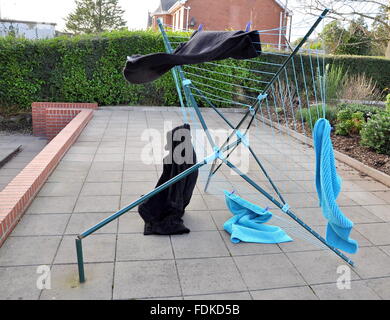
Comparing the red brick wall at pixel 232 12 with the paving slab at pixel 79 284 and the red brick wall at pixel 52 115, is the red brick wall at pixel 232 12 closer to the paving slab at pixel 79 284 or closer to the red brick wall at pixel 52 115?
the red brick wall at pixel 52 115

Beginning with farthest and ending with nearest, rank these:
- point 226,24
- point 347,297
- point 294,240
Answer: point 226,24 → point 294,240 → point 347,297

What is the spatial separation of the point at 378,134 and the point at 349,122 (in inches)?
45.6

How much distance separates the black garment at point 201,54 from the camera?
238cm

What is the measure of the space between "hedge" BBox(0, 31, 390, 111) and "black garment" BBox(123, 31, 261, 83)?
763 cm

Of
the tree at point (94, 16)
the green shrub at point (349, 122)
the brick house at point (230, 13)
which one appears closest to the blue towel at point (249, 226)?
the green shrub at point (349, 122)

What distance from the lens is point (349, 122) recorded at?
22.5 feet

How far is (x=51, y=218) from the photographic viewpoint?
332cm

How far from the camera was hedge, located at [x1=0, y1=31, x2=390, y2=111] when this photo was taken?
9.48m

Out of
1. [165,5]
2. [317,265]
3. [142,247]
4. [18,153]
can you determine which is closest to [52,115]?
[18,153]

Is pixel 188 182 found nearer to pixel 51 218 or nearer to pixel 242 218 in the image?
pixel 242 218

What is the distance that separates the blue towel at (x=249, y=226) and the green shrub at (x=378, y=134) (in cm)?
332

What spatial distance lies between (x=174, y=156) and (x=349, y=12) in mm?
9531

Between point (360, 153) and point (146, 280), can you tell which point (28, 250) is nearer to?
point (146, 280)
